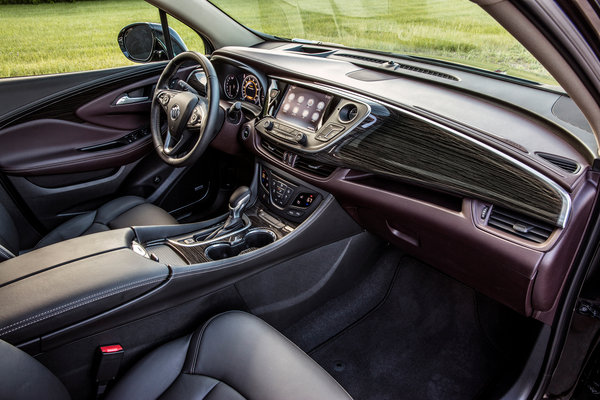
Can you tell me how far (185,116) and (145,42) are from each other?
889mm

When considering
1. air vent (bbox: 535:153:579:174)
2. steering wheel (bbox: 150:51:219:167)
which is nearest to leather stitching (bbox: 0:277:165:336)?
steering wheel (bbox: 150:51:219:167)

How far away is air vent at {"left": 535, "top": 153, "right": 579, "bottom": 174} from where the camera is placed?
1127 millimetres

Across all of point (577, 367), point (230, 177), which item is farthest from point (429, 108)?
point (230, 177)

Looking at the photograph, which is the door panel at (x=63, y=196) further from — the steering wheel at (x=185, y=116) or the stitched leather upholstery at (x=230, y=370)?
the stitched leather upholstery at (x=230, y=370)

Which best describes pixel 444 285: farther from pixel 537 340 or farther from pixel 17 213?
pixel 17 213

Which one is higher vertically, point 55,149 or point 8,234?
point 55,149

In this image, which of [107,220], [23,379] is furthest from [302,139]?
[23,379]

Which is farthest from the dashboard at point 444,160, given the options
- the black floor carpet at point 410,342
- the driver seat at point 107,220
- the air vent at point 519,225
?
the driver seat at point 107,220

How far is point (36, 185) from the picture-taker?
2.19 m

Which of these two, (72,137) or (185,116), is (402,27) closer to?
(185,116)

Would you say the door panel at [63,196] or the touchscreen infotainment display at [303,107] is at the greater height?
the touchscreen infotainment display at [303,107]

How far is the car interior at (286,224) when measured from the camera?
1186mm

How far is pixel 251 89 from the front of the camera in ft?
6.91

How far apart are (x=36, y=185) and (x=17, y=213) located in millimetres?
157
